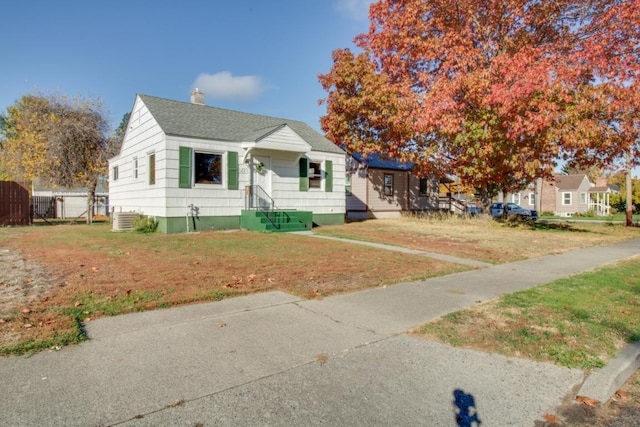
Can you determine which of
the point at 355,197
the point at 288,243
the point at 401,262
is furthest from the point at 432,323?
the point at 355,197

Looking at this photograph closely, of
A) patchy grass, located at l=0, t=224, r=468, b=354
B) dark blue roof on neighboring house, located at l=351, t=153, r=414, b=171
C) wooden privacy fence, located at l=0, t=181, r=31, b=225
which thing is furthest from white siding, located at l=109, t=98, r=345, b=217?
dark blue roof on neighboring house, located at l=351, t=153, r=414, b=171

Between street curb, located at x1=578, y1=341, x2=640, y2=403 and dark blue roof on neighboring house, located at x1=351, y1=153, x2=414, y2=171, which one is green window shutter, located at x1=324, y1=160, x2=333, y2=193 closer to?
dark blue roof on neighboring house, located at x1=351, y1=153, x2=414, y2=171

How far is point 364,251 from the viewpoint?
1001cm

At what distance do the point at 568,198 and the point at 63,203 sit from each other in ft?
166

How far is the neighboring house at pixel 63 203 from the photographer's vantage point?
28.1 metres

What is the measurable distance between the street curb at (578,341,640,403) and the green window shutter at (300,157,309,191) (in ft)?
45.0

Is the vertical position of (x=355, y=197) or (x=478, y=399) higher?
(x=355, y=197)

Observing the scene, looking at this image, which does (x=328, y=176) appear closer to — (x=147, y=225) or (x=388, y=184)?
(x=147, y=225)

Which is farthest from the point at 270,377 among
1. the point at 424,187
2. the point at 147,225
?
the point at 424,187

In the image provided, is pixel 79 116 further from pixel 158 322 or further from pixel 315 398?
pixel 315 398

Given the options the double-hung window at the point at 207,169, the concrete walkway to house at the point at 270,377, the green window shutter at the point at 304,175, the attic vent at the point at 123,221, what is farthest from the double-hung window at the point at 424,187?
the concrete walkway to house at the point at 270,377

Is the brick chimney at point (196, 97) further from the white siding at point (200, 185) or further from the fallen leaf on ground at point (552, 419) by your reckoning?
the fallen leaf on ground at point (552, 419)

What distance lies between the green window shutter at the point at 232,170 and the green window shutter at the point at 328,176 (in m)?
4.47

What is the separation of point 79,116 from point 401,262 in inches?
952
